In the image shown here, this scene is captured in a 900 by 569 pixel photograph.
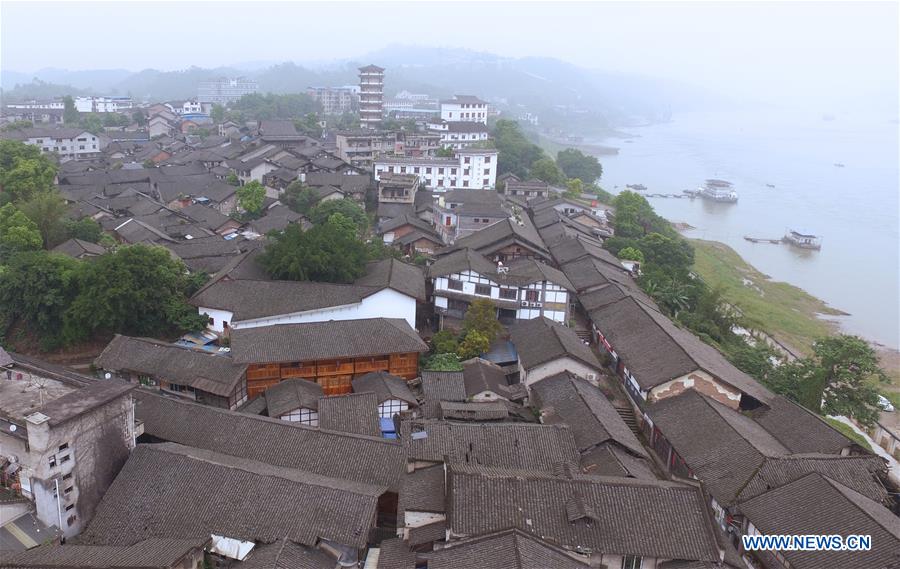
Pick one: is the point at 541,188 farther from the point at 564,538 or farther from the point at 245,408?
the point at 564,538

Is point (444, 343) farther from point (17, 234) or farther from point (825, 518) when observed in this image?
point (17, 234)

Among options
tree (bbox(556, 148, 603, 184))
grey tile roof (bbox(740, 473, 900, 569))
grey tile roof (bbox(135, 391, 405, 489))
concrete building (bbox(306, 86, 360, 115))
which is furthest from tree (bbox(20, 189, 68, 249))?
concrete building (bbox(306, 86, 360, 115))

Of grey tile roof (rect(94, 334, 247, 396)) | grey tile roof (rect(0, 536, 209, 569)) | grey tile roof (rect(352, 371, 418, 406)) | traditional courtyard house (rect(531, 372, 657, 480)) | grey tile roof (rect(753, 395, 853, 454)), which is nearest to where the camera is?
grey tile roof (rect(0, 536, 209, 569))

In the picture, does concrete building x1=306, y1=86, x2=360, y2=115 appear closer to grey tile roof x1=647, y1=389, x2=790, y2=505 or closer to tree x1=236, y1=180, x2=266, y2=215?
tree x1=236, y1=180, x2=266, y2=215

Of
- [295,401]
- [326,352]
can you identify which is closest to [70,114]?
[326,352]

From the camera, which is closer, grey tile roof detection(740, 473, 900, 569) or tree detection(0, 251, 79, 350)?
grey tile roof detection(740, 473, 900, 569)

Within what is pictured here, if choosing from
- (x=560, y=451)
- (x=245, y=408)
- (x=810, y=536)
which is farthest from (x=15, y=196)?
(x=810, y=536)
